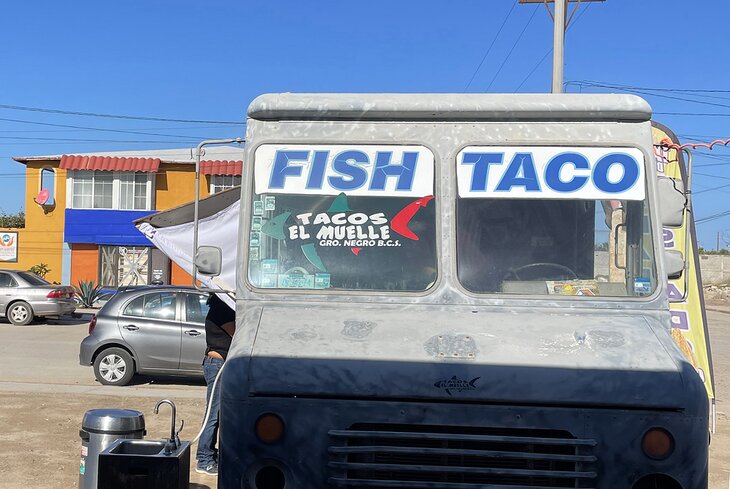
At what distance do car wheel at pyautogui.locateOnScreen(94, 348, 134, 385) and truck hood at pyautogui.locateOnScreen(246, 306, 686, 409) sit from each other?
815cm

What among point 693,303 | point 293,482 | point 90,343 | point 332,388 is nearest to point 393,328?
point 332,388

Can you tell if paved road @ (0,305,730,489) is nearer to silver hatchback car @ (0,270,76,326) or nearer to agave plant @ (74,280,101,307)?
silver hatchback car @ (0,270,76,326)

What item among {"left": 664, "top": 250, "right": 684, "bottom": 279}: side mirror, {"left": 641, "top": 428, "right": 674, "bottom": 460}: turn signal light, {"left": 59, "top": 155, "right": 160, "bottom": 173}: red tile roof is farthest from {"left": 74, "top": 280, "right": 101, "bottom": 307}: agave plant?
{"left": 641, "top": 428, "right": 674, "bottom": 460}: turn signal light

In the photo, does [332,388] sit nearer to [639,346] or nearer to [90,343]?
[639,346]

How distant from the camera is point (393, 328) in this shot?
403 cm

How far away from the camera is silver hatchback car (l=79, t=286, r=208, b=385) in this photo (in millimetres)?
11469

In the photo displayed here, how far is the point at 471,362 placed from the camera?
367 centimetres

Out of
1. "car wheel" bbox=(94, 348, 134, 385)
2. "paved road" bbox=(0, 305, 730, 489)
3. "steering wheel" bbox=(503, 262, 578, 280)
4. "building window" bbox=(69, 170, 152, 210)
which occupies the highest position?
"building window" bbox=(69, 170, 152, 210)

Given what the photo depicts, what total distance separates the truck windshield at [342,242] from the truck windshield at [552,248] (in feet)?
Result: 0.79

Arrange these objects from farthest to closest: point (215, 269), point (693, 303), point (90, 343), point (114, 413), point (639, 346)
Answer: point (90, 343) → point (693, 303) → point (114, 413) → point (215, 269) → point (639, 346)

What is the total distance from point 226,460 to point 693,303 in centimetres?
497

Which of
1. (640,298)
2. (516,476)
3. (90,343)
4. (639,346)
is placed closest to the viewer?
(516,476)

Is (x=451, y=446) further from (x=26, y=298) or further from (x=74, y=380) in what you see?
(x=26, y=298)

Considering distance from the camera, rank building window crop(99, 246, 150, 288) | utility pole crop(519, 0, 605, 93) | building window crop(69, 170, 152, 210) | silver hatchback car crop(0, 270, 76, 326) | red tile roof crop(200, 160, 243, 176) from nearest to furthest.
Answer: utility pole crop(519, 0, 605, 93), silver hatchback car crop(0, 270, 76, 326), red tile roof crop(200, 160, 243, 176), building window crop(99, 246, 150, 288), building window crop(69, 170, 152, 210)
